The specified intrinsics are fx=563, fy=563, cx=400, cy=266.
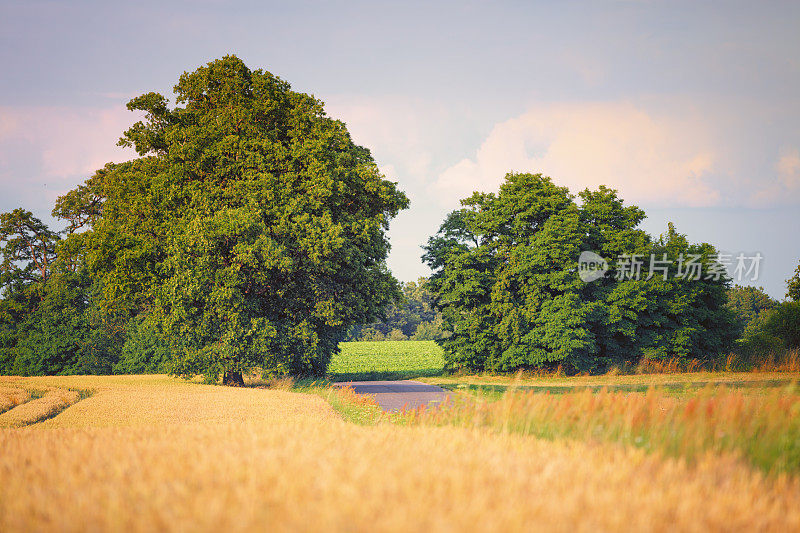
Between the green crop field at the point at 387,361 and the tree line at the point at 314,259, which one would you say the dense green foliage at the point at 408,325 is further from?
the tree line at the point at 314,259

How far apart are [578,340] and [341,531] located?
33.4 m

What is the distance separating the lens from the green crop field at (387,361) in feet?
152

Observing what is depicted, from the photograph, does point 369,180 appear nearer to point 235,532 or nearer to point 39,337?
point 235,532

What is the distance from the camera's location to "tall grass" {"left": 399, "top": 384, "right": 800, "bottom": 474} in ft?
19.6

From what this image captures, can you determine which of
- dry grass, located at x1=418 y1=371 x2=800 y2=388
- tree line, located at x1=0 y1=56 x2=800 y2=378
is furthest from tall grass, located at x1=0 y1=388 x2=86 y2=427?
dry grass, located at x1=418 y1=371 x2=800 y2=388

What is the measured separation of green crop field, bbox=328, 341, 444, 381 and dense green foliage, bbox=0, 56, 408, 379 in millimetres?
17104

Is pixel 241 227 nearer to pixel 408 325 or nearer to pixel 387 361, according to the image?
pixel 387 361

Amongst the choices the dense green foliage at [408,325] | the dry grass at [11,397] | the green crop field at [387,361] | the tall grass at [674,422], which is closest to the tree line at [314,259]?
the dry grass at [11,397]

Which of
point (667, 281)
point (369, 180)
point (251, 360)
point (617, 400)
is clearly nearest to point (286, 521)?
point (617, 400)

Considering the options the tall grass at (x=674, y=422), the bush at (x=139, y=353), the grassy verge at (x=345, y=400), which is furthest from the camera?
the bush at (x=139, y=353)

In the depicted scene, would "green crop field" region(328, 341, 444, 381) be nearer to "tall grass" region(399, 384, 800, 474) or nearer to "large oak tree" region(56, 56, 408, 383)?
"large oak tree" region(56, 56, 408, 383)

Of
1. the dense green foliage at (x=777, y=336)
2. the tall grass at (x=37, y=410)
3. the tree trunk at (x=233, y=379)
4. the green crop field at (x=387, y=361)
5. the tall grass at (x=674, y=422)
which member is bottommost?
the green crop field at (x=387, y=361)

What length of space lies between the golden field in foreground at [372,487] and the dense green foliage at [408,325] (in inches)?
3705

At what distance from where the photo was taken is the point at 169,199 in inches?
953
